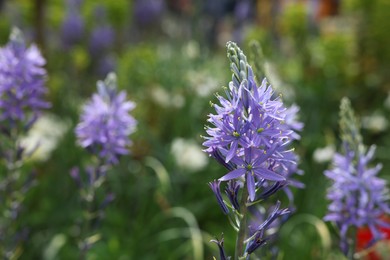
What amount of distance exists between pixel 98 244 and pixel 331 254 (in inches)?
45.6

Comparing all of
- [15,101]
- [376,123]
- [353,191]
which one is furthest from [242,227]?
[376,123]

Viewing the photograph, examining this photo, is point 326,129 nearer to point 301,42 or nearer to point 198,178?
point 198,178

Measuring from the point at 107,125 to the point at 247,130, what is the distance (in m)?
0.99

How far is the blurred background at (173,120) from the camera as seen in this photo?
3211 mm

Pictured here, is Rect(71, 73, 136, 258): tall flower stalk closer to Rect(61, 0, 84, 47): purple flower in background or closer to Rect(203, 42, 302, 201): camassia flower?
Rect(203, 42, 302, 201): camassia flower

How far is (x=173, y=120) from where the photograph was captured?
4570 mm

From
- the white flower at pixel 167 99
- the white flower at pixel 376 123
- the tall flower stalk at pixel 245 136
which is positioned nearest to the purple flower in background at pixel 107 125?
the tall flower stalk at pixel 245 136

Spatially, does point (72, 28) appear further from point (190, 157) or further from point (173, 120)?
point (190, 157)

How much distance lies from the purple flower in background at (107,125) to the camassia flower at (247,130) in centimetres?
90

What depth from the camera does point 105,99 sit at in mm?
2154

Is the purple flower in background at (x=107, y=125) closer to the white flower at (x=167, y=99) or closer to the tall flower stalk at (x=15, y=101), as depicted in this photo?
the tall flower stalk at (x=15, y=101)

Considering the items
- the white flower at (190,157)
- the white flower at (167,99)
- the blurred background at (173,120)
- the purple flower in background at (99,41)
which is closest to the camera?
the blurred background at (173,120)

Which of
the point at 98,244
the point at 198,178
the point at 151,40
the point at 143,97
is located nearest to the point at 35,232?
the point at 98,244

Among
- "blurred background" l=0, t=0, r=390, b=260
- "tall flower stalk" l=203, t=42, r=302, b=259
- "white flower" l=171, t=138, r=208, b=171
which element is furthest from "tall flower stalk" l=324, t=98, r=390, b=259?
"white flower" l=171, t=138, r=208, b=171
